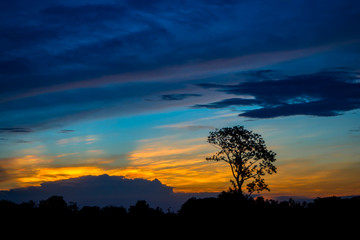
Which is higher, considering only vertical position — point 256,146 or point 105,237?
point 256,146

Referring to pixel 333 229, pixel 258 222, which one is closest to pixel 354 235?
pixel 333 229

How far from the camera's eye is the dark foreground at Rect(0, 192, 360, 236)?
3919cm

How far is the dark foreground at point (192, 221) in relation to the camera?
39188 mm

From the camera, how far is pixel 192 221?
41750 millimetres

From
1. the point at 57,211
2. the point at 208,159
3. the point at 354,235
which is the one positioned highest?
the point at 208,159

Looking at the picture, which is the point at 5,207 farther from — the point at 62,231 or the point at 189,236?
the point at 189,236

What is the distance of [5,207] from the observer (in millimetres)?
44125

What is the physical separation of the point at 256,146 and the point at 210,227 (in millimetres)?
40025

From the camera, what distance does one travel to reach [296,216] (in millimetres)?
42156

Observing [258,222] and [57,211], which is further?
[57,211]

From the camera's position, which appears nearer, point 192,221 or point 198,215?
point 192,221

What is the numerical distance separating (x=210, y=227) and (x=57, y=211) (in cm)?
1573

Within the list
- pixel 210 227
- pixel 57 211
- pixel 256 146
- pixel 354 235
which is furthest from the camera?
pixel 256 146

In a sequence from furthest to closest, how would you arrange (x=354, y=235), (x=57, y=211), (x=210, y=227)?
(x=57, y=211) < (x=210, y=227) < (x=354, y=235)
